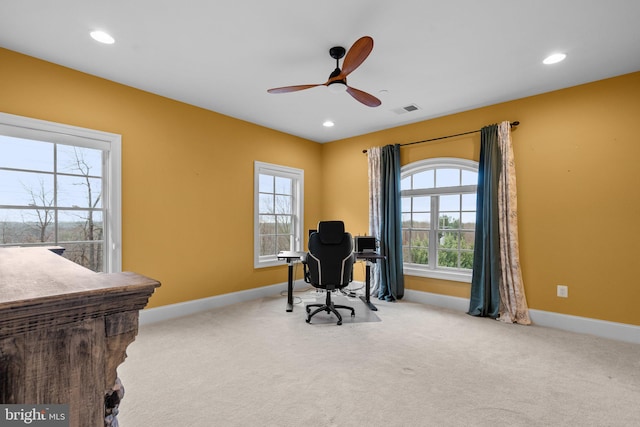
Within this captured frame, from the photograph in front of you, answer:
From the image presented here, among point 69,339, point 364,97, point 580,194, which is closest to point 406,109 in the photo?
point 364,97

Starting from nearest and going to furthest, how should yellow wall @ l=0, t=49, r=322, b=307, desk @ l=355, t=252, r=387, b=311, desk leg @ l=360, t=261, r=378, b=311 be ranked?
yellow wall @ l=0, t=49, r=322, b=307, desk @ l=355, t=252, r=387, b=311, desk leg @ l=360, t=261, r=378, b=311

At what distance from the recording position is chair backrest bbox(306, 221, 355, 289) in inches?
140

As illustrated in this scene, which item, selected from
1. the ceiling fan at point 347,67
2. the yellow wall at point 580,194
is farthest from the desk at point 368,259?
the ceiling fan at point 347,67

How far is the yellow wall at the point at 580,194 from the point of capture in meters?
3.12

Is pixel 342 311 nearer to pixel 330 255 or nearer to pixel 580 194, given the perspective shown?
pixel 330 255

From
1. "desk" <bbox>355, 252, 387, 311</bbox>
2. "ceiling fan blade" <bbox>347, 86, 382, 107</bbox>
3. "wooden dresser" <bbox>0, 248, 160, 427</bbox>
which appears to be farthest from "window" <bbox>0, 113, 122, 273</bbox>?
"wooden dresser" <bbox>0, 248, 160, 427</bbox>

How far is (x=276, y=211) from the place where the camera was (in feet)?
16.9

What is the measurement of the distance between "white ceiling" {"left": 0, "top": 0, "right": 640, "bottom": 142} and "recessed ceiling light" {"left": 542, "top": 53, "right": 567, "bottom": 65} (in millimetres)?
73

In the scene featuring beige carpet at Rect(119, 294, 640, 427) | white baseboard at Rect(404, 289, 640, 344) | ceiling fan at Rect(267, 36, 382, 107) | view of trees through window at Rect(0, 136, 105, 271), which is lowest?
beige carpet at Rect(119, 294, 640, 427)

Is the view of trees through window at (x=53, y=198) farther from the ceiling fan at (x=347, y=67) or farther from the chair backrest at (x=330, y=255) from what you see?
the chair backrest at (x=330, y=255)

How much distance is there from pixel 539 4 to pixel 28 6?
3597 millimetres

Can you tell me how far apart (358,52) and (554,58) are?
201 centimetres

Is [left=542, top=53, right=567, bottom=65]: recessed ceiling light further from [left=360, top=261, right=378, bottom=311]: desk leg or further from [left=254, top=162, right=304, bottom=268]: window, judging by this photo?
[left=254, top=162, right=304, bottom=268]: window

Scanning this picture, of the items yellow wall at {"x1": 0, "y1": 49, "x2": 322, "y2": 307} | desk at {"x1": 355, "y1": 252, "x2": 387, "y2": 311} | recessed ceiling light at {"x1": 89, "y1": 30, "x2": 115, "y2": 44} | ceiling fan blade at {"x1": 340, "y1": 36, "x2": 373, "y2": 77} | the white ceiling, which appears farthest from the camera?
desk at {"x1": 355, "y1": 252, "x2": 387, "y2": 311}
